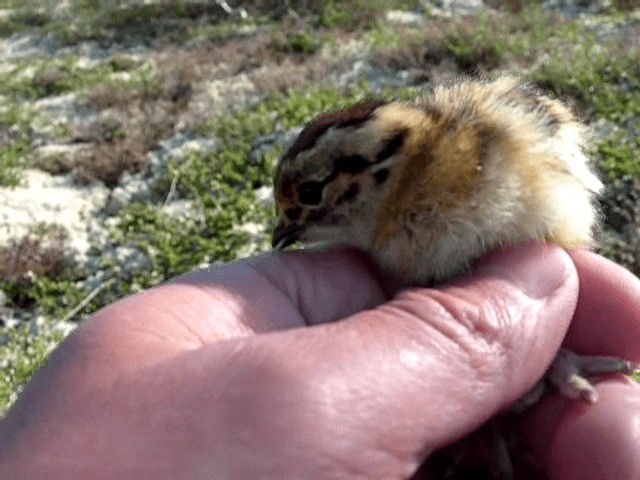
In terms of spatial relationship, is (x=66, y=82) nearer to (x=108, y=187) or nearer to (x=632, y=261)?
(x=108, y=187)

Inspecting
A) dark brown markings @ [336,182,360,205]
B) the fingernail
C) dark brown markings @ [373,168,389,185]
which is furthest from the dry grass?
the fingernail

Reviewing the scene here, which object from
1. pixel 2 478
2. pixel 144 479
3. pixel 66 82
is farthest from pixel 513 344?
pixel 66 82

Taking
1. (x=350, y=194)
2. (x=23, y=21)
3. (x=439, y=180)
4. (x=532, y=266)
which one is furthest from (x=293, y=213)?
(x=23, y=21)

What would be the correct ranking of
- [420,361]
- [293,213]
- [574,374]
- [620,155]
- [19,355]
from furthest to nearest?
[620,155] < [19,355] < [293,213] < [574,374] < [420,361]

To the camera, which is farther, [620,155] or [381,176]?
[620,155]

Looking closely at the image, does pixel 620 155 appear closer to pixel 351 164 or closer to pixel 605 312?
pixel 605 312

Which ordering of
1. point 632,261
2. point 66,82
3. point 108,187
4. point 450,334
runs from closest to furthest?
point 450,334, point 632,261, point 108,187, point 66,82

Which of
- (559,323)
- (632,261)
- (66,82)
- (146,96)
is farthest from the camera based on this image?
(66,82)

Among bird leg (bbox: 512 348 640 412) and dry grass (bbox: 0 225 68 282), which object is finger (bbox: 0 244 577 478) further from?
dry grass (bbox: 0 225 68 282)
